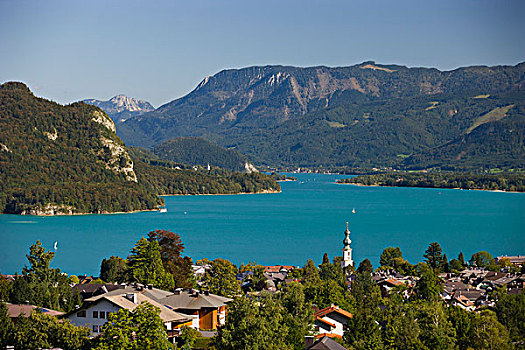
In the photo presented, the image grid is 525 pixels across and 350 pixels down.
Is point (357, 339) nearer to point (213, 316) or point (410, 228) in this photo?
point (213, 316)

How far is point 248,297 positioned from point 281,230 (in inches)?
2410

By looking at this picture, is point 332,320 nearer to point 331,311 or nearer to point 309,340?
point 331,311

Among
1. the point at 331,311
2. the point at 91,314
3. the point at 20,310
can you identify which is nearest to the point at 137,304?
the point at 91,314

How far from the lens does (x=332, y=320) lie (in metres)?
27.4

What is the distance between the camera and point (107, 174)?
13725cm

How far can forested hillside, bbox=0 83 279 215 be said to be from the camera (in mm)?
116125

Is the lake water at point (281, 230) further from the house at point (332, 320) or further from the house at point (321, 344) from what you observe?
the house at point (321, 344)

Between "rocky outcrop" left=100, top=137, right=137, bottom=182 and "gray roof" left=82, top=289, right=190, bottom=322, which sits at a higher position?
"rocky outcrop" left=100, top=137, right=137, bottom=182

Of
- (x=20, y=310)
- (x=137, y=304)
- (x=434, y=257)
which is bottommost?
(x=434, y=257)

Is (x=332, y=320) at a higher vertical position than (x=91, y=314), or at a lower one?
lower

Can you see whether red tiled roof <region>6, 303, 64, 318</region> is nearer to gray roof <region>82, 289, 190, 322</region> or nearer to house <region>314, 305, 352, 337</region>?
gray roof <region>82, 289, 190, 322</region>

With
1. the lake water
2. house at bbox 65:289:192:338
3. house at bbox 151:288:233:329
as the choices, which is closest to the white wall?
house at bbox 65:289:192:338

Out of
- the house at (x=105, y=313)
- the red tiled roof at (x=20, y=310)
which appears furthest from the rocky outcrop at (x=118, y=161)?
the house at (x=105, y=313)

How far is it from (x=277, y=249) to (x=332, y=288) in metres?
43.1
